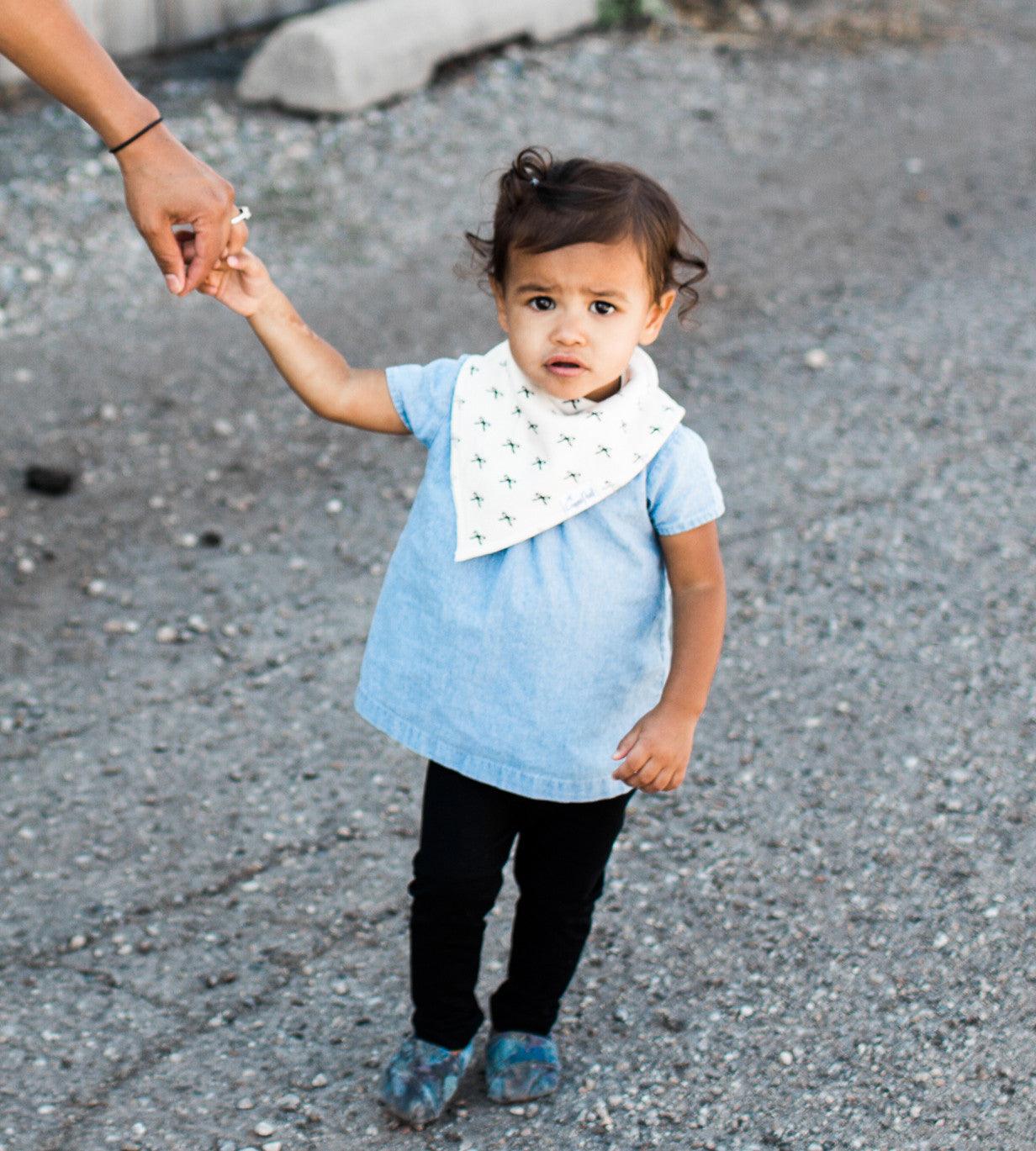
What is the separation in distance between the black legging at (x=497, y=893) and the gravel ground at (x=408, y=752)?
0.17 meters

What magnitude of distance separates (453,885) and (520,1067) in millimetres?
405

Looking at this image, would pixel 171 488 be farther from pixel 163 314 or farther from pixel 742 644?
pixel 742 644

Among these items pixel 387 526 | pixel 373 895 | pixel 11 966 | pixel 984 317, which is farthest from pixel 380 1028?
pixel 984 317

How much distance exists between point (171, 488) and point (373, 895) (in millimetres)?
1572

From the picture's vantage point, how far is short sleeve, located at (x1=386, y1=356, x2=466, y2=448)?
2055 millimetres

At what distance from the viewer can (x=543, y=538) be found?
196 cm

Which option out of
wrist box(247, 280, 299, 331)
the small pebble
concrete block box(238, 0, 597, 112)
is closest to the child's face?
wrist box(247, 280, 299, 331)

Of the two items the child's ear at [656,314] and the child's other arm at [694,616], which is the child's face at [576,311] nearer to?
the child's ear at [656,314]

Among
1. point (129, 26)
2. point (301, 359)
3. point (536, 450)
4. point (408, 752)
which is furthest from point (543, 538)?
point (129, 26)

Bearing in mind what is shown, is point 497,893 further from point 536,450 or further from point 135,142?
point 135,142

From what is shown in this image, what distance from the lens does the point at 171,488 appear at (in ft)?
12.9

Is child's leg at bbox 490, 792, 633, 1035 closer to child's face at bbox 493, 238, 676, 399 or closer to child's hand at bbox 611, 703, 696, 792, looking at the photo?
child's hand at bbox 611, 703, 696, 792

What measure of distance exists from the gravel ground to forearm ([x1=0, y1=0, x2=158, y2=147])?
1.34m

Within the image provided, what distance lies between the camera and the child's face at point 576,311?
184 centimetres
